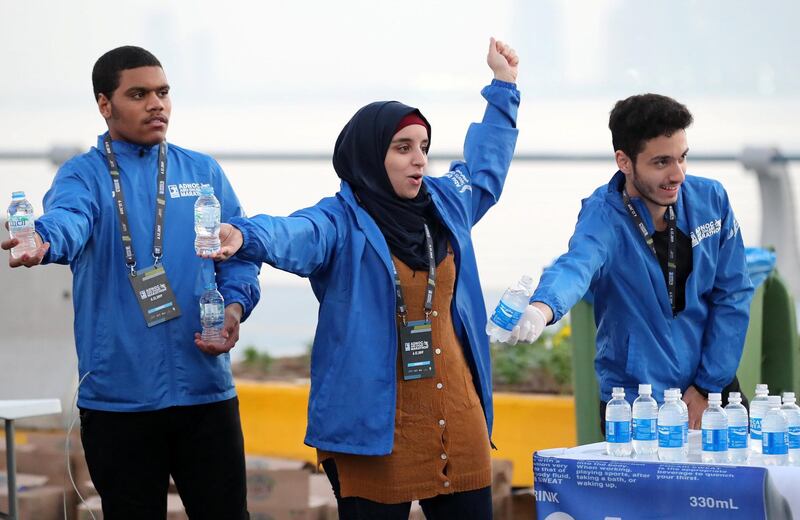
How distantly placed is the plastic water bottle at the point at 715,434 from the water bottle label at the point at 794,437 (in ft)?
0.71

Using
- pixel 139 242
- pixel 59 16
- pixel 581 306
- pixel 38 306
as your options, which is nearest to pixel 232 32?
pixel 59 16

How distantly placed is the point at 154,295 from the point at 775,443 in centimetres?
222

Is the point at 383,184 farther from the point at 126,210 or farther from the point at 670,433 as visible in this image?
the point at 670,433

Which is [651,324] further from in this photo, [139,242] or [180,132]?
[180,132]

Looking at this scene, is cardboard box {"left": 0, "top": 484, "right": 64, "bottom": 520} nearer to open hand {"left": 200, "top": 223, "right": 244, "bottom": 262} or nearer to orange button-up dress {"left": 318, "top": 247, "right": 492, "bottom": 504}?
orange button-up dress {"left": 318, "top": 247, "right": 492, "bottom": 504}

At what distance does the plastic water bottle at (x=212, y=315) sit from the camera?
4.82m

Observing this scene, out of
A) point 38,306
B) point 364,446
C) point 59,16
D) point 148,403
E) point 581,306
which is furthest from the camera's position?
point 59,16

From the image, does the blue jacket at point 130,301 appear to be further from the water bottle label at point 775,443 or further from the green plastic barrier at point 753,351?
the green plastic barrier at point 753,351

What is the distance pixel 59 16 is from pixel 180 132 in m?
2.60

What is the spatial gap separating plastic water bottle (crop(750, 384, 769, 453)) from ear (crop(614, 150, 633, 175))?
960 mm

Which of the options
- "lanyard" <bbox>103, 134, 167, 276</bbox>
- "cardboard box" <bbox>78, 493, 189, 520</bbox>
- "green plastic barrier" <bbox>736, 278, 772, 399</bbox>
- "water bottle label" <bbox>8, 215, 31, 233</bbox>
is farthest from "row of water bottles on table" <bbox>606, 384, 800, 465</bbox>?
"cardboard box" <bbox>78, 493, 189, 520</bbox>

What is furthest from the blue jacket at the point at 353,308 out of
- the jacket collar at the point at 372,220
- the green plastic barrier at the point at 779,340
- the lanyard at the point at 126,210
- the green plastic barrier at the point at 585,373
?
the green plastic barrier at the point at 779,340

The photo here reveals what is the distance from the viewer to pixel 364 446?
14.1 ft

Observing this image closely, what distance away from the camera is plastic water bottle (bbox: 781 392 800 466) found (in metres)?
4.27
